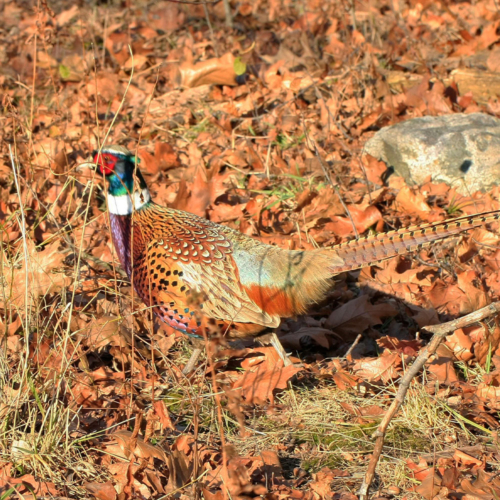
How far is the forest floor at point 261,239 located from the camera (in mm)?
2994

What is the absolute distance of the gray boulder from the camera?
17.1ft

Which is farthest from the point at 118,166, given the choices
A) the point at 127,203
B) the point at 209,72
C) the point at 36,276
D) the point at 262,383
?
the point at 209,72

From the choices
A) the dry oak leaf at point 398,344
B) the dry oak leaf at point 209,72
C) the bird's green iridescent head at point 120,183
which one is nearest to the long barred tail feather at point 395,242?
the dry oak leaf at point 398,344

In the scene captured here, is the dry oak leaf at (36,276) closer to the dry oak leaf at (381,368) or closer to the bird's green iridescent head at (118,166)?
the bird's green iridescent head at (118,166)

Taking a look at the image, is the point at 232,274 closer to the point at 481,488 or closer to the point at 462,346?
the point at 462,346

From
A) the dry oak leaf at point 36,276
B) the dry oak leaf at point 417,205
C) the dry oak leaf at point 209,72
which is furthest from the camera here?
the dry oak leaf at point 209,72

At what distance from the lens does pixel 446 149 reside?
5.28m

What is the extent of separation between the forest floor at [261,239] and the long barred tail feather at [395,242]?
1.69 feet

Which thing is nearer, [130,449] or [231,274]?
[130,449]

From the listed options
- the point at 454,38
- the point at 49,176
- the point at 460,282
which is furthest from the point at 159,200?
the point at 454,38

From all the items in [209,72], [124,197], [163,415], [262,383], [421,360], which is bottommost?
[262,383]

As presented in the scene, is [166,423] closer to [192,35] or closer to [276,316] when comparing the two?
[276,316]

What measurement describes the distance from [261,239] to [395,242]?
5.18ft

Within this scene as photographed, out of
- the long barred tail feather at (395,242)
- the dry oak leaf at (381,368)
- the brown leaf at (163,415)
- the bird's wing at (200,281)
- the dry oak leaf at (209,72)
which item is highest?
the dry oak leaf at (209,72)
